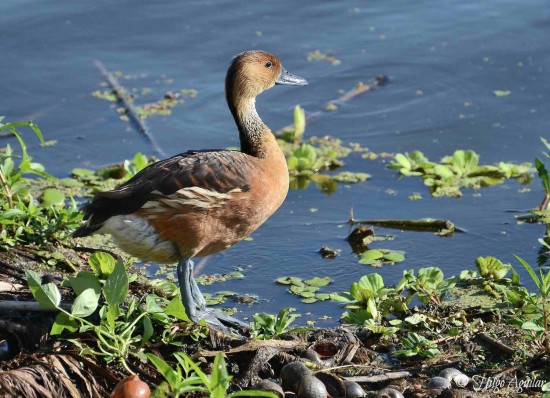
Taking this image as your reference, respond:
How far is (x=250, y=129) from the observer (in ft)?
19.9

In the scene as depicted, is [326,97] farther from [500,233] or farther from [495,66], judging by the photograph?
[500,233]

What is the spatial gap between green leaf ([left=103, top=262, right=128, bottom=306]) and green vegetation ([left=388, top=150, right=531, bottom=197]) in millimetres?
3671

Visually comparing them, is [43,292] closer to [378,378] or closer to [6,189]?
[378,378]

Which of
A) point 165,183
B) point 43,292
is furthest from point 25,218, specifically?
point 43,292

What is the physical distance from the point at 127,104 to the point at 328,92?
6.11 ft

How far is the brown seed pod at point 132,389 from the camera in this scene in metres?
4.28

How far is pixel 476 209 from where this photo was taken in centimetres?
746

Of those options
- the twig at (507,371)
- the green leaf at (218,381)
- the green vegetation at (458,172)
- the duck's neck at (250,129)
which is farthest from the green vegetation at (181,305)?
the duck's neck at (250,129)

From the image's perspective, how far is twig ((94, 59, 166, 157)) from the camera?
8.53 meters

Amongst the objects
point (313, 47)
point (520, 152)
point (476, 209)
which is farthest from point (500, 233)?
point (313, 47)

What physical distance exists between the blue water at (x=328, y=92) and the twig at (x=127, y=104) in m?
0.07

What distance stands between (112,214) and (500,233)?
9.65 ft

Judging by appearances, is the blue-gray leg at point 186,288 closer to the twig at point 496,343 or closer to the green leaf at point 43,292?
the green leaf at point 43,292

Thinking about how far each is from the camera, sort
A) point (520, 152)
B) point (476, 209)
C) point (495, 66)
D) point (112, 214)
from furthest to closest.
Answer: point (495, 66)
point (520, 152)
point (476, 209)
point (112, 214)
